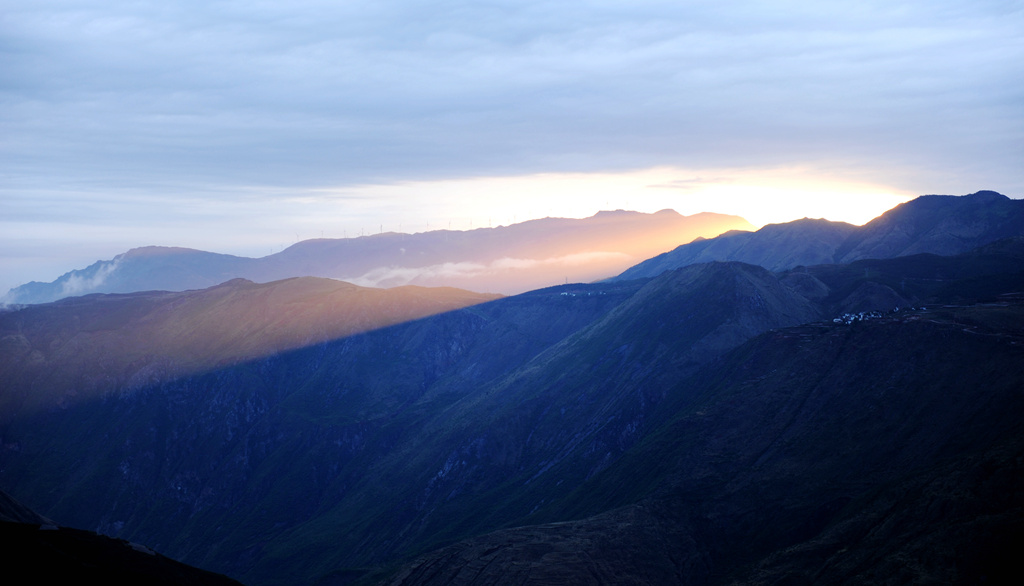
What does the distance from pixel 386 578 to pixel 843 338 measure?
114 m

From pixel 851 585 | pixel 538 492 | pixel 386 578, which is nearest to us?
pixel 851 585

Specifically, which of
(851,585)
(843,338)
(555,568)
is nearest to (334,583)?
(555,568)

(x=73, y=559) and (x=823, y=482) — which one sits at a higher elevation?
(x=73, y=559)

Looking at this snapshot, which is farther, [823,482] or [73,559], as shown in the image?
[823,482]

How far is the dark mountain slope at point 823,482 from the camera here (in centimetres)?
10350

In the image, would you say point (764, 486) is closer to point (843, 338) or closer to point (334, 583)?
point (843, 338)

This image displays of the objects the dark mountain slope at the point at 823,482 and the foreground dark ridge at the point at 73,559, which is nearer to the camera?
the foreground dark ridge at the point at 73,559

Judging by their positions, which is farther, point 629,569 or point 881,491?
point 629,569

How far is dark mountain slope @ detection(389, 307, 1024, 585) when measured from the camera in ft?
340

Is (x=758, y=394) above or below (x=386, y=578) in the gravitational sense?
above

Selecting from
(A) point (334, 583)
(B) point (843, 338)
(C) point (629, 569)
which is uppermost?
(B) point (843, 338)

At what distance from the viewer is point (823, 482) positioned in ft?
441

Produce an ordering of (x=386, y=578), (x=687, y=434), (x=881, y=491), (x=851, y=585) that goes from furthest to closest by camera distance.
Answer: (x=687, y=434), (x=386, y=578), (x=881, y=491), (x=851, y=585)

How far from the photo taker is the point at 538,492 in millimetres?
198000
